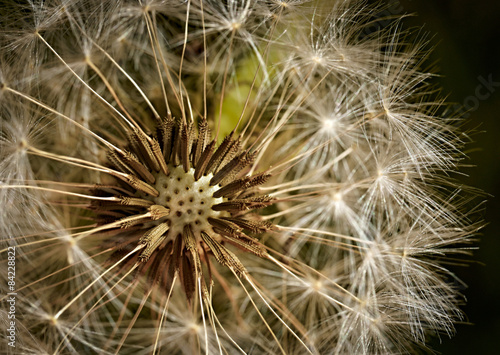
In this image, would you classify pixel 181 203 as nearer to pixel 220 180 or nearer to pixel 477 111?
pixel 220 180

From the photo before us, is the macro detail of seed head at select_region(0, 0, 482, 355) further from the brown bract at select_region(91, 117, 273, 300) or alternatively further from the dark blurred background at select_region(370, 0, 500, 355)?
the dark blurred background at select_region(370, 0, 500, 355)

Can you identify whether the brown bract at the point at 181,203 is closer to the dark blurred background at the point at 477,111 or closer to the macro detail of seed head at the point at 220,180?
the macro detail of seed head at the point at 220,180

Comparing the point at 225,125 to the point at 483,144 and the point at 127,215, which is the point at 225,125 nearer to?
the point at 127,215

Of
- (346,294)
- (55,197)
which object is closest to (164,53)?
(55,197)

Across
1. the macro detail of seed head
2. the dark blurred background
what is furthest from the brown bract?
the dark blurred background

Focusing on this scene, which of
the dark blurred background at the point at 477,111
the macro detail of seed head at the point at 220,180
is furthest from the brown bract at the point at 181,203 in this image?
the dark blurred background at the point at 477,111

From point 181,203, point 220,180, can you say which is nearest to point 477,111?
point 220,180
